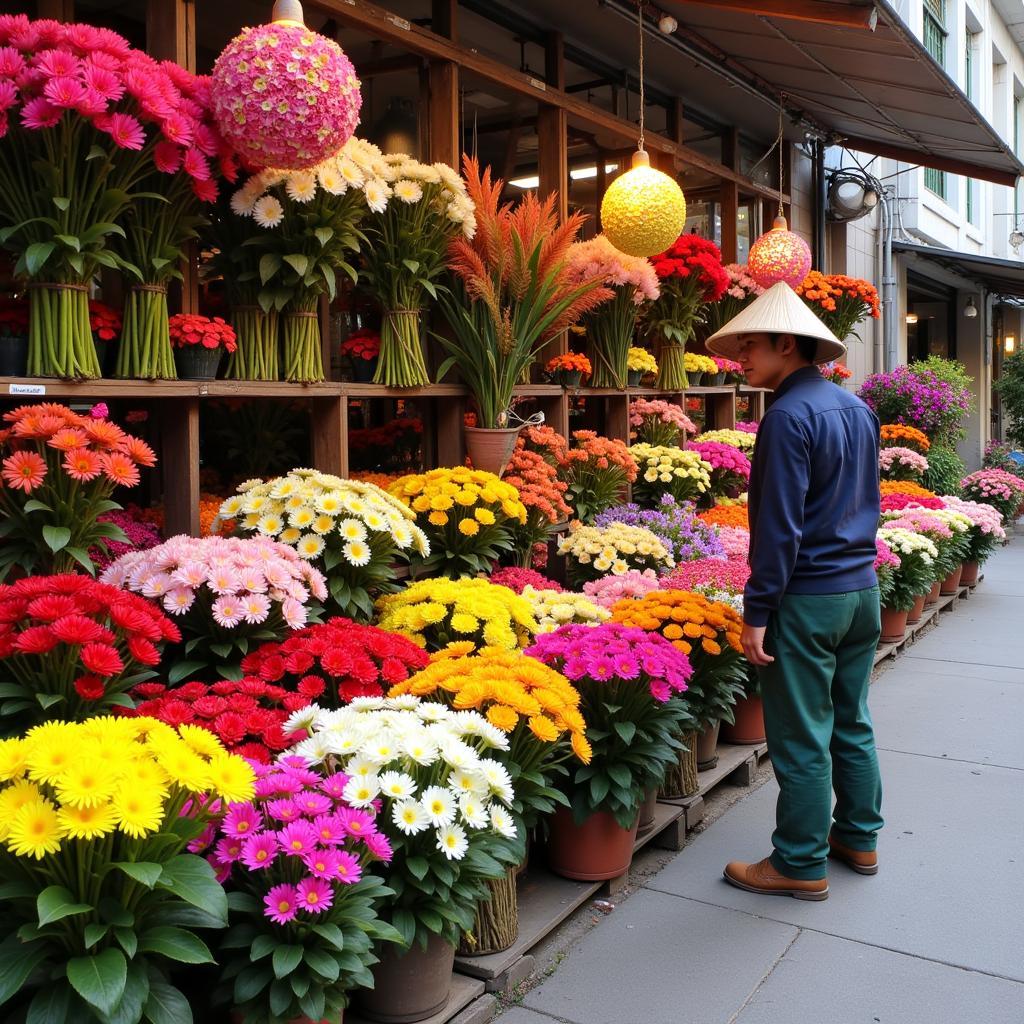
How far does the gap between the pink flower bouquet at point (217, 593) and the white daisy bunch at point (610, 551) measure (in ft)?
6.68

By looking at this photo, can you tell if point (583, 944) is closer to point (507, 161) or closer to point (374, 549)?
point (374, 549)

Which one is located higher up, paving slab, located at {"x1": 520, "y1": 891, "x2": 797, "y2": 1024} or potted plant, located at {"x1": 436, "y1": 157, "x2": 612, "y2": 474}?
potted plant, located at {"x1": 436, "y1": 157, "x2": 612, "y2": 474}

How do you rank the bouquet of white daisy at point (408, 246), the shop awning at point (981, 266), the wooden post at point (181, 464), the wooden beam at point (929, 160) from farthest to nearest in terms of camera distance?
1. the shop awning at point (981, 266)
2. the wooden beam at point (929, 160)
3. the bouquet of white daisy at point (408, 246)
4. the wooden post at point (181, 464)

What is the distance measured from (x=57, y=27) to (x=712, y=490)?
482 centimetres

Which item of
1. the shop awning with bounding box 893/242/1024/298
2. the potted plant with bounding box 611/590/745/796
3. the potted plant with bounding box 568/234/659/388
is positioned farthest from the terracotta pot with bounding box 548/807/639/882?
the shop awning with bounding box 893/242/1024/298

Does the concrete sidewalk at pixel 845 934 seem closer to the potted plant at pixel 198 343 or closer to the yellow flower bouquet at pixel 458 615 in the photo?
the yellow flower bouquet at pixel 458 615

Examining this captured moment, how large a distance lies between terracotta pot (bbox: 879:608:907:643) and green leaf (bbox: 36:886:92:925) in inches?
206

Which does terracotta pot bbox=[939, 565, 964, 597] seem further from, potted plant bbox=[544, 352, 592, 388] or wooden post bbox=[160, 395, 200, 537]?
wooden post bbox=[160, 395, 200, 537]

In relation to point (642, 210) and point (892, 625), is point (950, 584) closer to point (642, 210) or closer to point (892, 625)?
point (892, 625)

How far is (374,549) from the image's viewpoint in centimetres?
333

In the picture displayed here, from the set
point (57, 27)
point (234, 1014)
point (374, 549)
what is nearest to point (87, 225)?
point (57, 27)

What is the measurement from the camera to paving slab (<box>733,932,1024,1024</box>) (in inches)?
94.1

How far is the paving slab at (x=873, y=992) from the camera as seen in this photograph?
2391 mm

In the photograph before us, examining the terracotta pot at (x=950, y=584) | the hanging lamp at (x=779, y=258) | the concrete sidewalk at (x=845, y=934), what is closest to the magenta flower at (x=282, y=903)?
the concrete sidewalk at (x=845, y=934)
